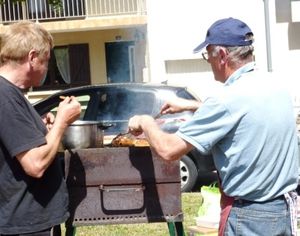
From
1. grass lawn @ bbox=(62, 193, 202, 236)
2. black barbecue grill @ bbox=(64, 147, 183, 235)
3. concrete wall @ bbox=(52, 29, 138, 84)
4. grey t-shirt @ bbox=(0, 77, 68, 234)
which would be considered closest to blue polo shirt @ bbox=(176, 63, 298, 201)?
grey t-shirt @ bbox=(0, 77, 68, 234)

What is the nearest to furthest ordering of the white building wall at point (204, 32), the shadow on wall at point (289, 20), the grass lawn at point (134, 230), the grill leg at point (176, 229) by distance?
the grill leg at point (176, 229), the grass lawn at point (134, 230), the white building wall at point (204, 32), the shadow on wall at point (289, 20)

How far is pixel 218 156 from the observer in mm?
3037

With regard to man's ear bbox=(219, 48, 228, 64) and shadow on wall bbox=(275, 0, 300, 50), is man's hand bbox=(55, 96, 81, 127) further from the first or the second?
shadow on wall bbox=(275, 0, 300, 50)

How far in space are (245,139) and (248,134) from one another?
0.03 m

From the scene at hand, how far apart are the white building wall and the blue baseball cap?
1445 cm

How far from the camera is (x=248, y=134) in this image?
9.66 feet

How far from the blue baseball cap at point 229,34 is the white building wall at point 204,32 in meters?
14.4

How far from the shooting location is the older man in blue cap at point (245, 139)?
2932 millimetres

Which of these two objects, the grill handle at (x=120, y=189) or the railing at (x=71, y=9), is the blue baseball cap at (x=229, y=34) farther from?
the railing at (x=71, y=9)

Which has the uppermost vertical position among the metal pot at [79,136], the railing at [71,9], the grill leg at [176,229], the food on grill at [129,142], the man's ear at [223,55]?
the railing at [71,9]

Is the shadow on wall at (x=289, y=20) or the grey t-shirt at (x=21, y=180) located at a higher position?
the shadow on wall at (x=289, y=20)

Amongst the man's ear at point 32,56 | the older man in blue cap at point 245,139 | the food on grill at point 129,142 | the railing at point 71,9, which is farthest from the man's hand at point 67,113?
the railing at point 71,9

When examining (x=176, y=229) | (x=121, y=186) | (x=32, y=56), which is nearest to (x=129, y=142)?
(x=121, y=186)

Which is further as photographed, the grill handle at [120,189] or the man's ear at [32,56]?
the grill handle at [120,189]
